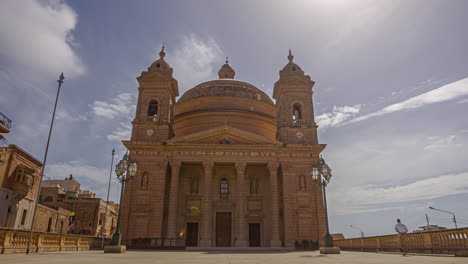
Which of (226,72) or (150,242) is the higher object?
(226,72)

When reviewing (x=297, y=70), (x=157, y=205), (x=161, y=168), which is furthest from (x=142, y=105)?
(x=297, y=70)

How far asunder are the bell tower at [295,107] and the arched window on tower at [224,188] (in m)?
7.22

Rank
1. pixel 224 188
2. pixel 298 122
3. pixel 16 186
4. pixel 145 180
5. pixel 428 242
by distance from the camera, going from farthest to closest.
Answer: pixel 298 122, pixel 224 188, pixel 16 186, pixel 145 180, pixel 428 242

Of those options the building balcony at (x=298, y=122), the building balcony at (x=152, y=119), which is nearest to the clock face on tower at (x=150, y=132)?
the building balcony at (x=152, y=119)

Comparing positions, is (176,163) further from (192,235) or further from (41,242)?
(41,242)

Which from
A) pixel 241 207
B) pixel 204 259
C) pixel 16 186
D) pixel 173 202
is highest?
pixel 16 186

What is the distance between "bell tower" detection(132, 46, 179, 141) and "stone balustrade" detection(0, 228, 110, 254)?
12494 mm

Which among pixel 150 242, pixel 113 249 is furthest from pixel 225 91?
pixel 113 249

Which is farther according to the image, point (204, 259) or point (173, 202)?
point (173, 202)

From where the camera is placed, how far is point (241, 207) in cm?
2831

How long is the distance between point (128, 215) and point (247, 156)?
39.7 feet

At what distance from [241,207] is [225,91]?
1569cm

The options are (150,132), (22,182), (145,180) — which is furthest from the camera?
(150,132)

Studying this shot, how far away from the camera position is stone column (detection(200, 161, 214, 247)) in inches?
1066
